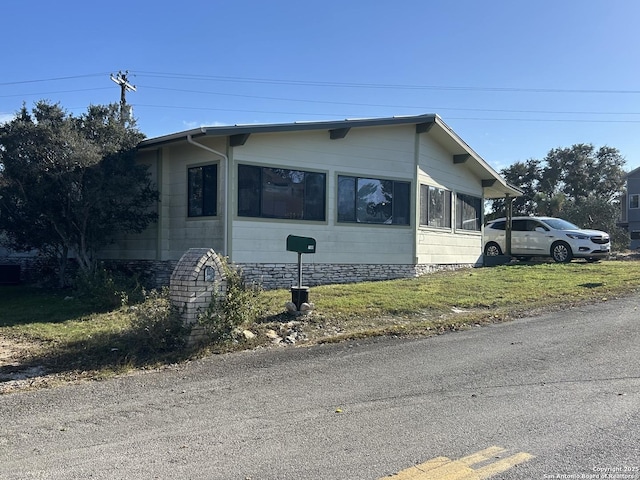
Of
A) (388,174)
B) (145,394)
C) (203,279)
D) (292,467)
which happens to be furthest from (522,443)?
(388,174)

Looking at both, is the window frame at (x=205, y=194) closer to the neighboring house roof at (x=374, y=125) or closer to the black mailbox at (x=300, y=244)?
the neighboring house roof at (x=374, y=125)

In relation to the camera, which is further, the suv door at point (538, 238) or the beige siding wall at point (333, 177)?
the suv door at point (538, 238)

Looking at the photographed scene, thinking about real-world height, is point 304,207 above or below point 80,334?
above

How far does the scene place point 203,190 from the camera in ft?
43.7

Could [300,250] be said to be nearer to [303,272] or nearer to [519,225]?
[303,272]

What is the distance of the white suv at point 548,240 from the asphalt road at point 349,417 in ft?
37.7

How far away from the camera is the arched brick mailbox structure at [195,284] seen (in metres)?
7.71

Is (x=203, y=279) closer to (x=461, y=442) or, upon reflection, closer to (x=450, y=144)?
(x=461, y=442)

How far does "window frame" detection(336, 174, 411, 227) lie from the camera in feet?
47.1

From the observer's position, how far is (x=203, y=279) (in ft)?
25.7

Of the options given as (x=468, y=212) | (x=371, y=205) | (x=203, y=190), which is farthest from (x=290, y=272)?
(x=468, y=212)

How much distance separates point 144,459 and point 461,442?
95.8 inches

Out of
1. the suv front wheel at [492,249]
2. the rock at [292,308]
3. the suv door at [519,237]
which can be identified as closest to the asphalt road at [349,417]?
the rock at [292,308]

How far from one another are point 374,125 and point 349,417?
33.9 feet
